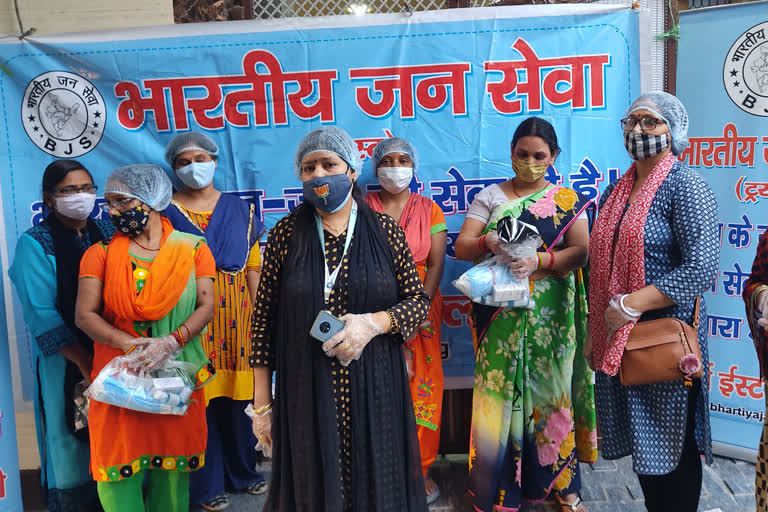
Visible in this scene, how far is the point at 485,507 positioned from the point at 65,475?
6.86 feet

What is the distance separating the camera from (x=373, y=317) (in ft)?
6.97

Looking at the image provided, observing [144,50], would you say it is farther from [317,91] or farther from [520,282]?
[520,282]

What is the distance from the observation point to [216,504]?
3.38 metres

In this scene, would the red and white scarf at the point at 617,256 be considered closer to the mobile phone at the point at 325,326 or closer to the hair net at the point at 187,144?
the mobile phone at the point at 325,326

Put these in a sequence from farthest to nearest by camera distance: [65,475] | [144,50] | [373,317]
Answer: [144,50] < [65,475] < [373,317]

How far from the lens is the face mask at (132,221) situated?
107 inches

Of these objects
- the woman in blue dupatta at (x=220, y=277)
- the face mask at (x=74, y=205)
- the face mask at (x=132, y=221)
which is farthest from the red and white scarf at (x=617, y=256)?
the face mask at (x=74, y=205)

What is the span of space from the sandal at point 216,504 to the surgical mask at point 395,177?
1.91 m

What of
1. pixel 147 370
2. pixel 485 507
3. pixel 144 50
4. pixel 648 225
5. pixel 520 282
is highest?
pixel 144 50

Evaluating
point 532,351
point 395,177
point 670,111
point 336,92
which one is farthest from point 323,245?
point 336,92

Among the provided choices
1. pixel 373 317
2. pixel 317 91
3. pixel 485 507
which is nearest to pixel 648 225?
pixel 373 317

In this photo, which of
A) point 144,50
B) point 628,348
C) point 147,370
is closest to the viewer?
point 628,348

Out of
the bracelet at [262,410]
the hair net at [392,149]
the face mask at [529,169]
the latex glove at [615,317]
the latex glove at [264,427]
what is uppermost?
the hair net at [392,149]

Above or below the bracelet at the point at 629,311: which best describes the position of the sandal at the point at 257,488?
below
